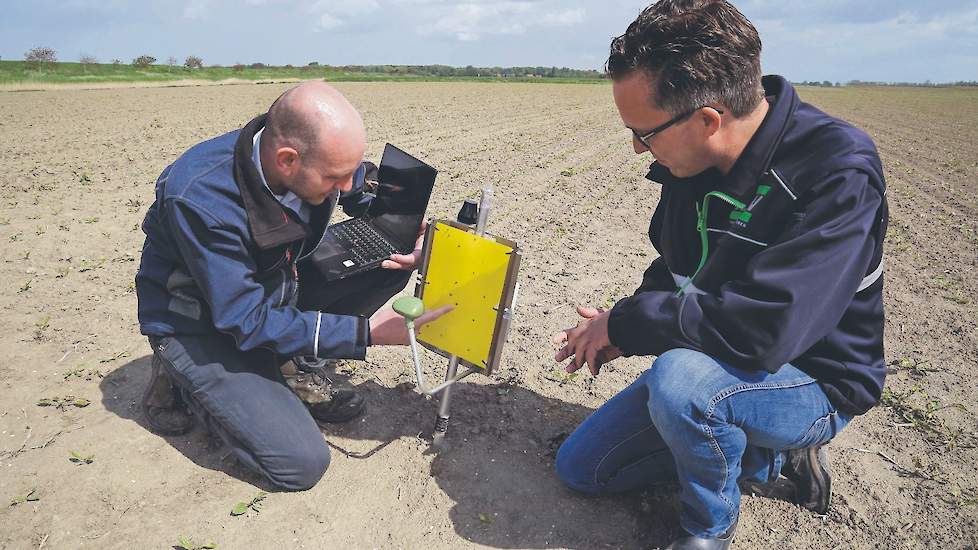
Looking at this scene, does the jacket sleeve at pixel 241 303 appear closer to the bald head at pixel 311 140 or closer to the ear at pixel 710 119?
the bald head at pixel 311 140

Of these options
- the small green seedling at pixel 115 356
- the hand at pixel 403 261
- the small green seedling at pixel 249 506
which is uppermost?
the hand at pixel 403 261

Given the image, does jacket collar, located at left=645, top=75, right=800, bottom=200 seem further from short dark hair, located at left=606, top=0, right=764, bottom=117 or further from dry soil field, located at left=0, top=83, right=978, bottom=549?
dry soil field, located at left=0, top=83, right=978, bottom=549

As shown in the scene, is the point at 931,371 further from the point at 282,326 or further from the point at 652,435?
the point at 282,326

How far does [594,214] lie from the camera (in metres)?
7.27

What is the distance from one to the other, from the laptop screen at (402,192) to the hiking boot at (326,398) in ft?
3.02

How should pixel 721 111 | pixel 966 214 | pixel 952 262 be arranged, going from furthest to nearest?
pixel 966 214, pixel 952 262, pixel 721 111

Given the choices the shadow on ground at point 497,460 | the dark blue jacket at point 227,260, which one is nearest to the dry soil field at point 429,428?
the shadow on ground at point 497,460

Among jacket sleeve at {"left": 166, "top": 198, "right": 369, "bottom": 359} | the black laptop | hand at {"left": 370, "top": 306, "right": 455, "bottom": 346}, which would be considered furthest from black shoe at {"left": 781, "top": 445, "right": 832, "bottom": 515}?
the black laptop

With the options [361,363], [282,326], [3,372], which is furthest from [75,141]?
[282,326]

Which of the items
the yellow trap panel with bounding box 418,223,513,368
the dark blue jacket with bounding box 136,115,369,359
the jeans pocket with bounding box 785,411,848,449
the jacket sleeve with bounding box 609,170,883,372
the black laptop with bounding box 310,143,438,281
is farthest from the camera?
the black laptop with bounding box 310,143,438,281

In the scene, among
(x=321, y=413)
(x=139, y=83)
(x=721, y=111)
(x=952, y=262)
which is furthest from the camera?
(x=139, y=83)

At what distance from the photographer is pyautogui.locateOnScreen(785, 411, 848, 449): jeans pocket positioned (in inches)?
90.3

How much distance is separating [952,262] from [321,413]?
20.2 feet

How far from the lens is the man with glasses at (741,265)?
79.3 inches
